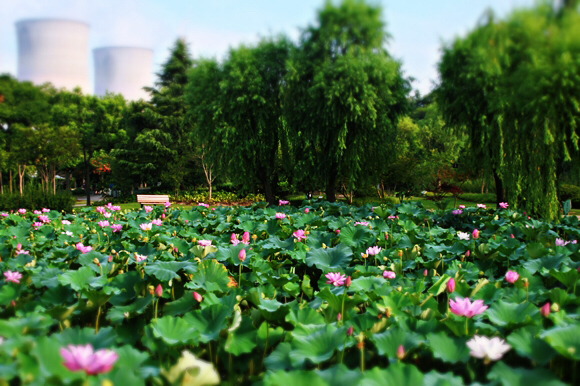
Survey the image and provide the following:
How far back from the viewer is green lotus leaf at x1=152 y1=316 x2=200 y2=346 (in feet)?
4.87

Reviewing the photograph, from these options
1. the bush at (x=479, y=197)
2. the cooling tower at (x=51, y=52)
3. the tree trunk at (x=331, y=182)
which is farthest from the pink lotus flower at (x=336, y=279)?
the cooling tower at (x=51, y=52)

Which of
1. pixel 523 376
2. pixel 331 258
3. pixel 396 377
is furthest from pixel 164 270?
pixel 523 376

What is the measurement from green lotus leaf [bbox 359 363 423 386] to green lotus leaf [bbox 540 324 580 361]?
1.73ft

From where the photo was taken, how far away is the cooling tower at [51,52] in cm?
3931

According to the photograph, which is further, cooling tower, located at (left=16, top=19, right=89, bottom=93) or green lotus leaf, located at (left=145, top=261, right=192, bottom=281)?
cooling tower, located at (left=16, top=19, right=89, bottom=93)

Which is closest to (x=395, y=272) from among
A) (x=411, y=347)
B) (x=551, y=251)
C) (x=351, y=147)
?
(x=411, y=347)

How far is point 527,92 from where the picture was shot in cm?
521

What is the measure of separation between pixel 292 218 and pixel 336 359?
369cm

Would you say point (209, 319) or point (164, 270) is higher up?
point (164, 270)

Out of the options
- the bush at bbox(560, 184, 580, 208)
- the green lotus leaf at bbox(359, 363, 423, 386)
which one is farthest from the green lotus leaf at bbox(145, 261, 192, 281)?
the bush at bbox(560, 184, 580, 208)

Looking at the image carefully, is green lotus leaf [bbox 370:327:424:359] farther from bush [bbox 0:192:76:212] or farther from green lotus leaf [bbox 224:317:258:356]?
bush [bbox 0:192:76:212]

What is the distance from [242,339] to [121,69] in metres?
51.3

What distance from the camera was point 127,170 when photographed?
2320 cm

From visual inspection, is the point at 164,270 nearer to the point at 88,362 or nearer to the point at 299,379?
the point at 88,362
